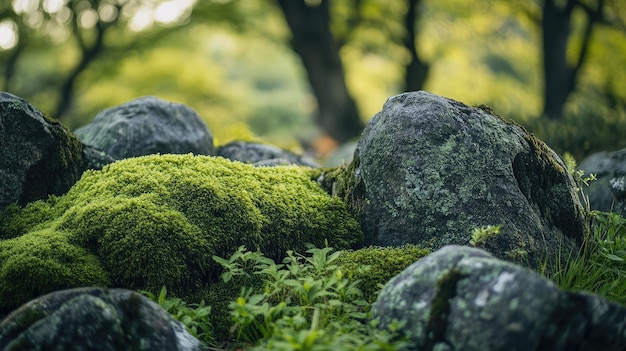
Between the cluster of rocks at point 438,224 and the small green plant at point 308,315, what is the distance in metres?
0.21

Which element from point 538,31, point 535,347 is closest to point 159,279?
point 535,347

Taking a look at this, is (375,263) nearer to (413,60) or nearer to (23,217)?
(23,217)

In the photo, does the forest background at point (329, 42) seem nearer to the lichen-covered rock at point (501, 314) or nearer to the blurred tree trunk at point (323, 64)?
the blurred tree trunk at point (323, 64)

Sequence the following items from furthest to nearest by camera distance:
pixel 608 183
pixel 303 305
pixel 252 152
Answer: pixel 252 152 → pixel 608 183 → pixel 303 305

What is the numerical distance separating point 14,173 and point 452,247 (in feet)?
11.0

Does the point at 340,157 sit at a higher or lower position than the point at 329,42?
lower

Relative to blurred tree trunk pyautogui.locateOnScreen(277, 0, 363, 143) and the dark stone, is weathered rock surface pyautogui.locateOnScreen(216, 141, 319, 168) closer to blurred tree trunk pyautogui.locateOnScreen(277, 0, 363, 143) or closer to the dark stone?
the dark stone

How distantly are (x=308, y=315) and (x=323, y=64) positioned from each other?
11991 mm

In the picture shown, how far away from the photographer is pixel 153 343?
2.86 meters

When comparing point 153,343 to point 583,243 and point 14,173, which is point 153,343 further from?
point 583,243

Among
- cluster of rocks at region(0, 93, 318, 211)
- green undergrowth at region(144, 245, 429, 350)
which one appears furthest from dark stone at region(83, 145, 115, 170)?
green undergrowth at region(144, 245, 429, 350)

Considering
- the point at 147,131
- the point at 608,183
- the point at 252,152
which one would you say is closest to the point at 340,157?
the point at 252,152

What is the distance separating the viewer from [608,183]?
18.8ft

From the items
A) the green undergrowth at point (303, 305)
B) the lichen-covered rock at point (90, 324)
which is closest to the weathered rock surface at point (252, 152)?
the green undergrowth at point (303, 305)
